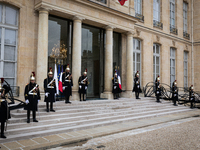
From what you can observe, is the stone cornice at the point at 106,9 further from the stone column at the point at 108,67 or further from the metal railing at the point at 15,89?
the metal railing at the point at 15,89

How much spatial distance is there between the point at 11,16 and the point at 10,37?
39.4 inches

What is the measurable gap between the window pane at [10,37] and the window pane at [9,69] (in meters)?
1.02

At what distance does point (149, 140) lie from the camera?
567 cm

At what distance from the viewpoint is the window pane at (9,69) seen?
904cm

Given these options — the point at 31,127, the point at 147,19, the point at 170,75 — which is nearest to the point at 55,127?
the point at 31,127

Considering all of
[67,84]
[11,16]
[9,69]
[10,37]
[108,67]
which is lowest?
[67,84]

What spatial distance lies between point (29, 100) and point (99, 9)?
7197mm

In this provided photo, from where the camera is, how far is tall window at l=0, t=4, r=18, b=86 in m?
8.97

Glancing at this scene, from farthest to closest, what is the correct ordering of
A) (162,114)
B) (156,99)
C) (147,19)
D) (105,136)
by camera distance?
(147,19) < (156,99) < (162,114) < (105,136)

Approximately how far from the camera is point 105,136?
20.1 ft

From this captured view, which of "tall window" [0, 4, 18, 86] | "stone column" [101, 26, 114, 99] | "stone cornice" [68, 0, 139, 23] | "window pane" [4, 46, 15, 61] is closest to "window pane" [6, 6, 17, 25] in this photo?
"tall window" [0, 4, 18, 86]

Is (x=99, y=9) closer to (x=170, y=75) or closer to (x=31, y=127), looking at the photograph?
(x=31, y=127)

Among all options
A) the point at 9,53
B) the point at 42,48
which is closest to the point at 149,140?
the point at 42,48

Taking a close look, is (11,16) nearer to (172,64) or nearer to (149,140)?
(149,140)
